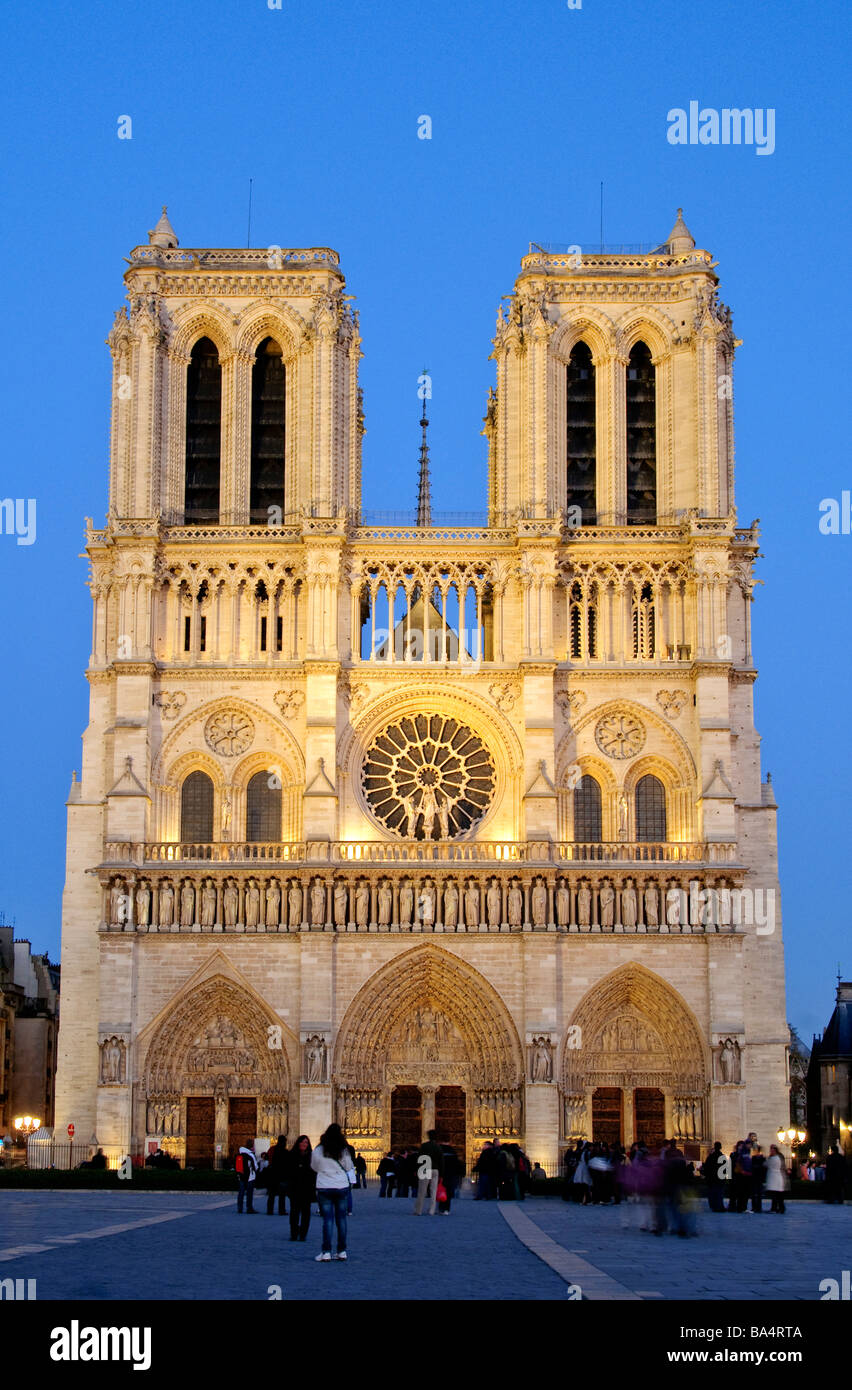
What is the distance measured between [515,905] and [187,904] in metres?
7.72

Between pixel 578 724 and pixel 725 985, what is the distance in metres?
7.27

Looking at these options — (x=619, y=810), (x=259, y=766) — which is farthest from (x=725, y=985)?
(x=259, y=766)

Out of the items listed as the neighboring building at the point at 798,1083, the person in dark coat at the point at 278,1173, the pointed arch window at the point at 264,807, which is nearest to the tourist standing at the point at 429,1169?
the person in dark coat at the point at 278,1173

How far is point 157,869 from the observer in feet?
145

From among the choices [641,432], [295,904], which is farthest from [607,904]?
[641,432]

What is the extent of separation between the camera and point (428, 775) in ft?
152

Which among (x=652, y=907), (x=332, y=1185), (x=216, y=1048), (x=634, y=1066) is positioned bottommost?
(x=332, y=1185)

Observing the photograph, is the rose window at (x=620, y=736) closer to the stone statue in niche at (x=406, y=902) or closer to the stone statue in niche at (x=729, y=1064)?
the stone statue in niche at (x=406, y=902)

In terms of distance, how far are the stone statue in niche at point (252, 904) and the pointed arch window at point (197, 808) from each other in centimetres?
259

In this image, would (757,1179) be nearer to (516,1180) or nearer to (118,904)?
(516,1180)

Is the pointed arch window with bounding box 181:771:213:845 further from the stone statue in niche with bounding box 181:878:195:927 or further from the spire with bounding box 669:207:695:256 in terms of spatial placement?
the spire with bounding box 669:207:695:256

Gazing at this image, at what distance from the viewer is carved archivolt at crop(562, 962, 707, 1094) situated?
43.6 meters

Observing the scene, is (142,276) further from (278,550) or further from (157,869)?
(157,869)

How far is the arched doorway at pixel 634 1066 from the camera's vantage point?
43.5 meters
